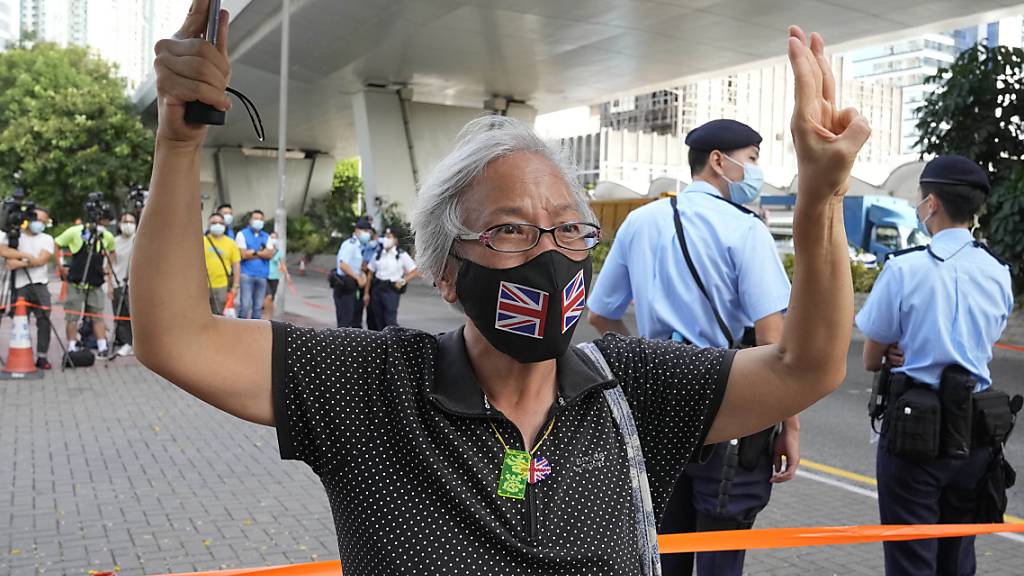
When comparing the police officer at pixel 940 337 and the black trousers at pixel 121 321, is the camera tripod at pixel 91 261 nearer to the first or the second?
the black trousers at pixel 121 321

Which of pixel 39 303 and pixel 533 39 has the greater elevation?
pixel 533 39

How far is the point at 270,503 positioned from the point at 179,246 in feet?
15.4

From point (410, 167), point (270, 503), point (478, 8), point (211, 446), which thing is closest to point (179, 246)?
point (270, 503)

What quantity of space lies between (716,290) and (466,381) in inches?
78.7

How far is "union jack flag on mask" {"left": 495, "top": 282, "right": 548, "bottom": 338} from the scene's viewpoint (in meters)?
1.73

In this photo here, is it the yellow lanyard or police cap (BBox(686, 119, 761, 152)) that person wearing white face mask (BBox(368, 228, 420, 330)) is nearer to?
police cap (BBox(686, 119, 761, 152))

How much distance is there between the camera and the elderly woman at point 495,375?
1.58 meters

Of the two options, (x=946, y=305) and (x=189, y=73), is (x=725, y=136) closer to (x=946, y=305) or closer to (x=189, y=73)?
(x=946, y=305)

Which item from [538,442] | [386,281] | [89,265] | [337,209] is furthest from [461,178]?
[337,209]

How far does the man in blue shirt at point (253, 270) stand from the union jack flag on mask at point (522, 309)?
519 inches

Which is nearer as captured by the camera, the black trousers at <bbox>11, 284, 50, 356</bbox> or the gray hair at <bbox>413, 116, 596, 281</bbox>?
the gray hair at <bbox>413, 116, 596, 281</bbox>

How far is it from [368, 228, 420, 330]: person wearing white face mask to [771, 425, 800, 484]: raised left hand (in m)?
9.87

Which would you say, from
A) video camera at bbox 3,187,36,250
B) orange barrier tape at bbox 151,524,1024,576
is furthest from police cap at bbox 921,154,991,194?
video camera at bbox 3,187,36,250

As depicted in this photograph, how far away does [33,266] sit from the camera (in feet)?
35.7
